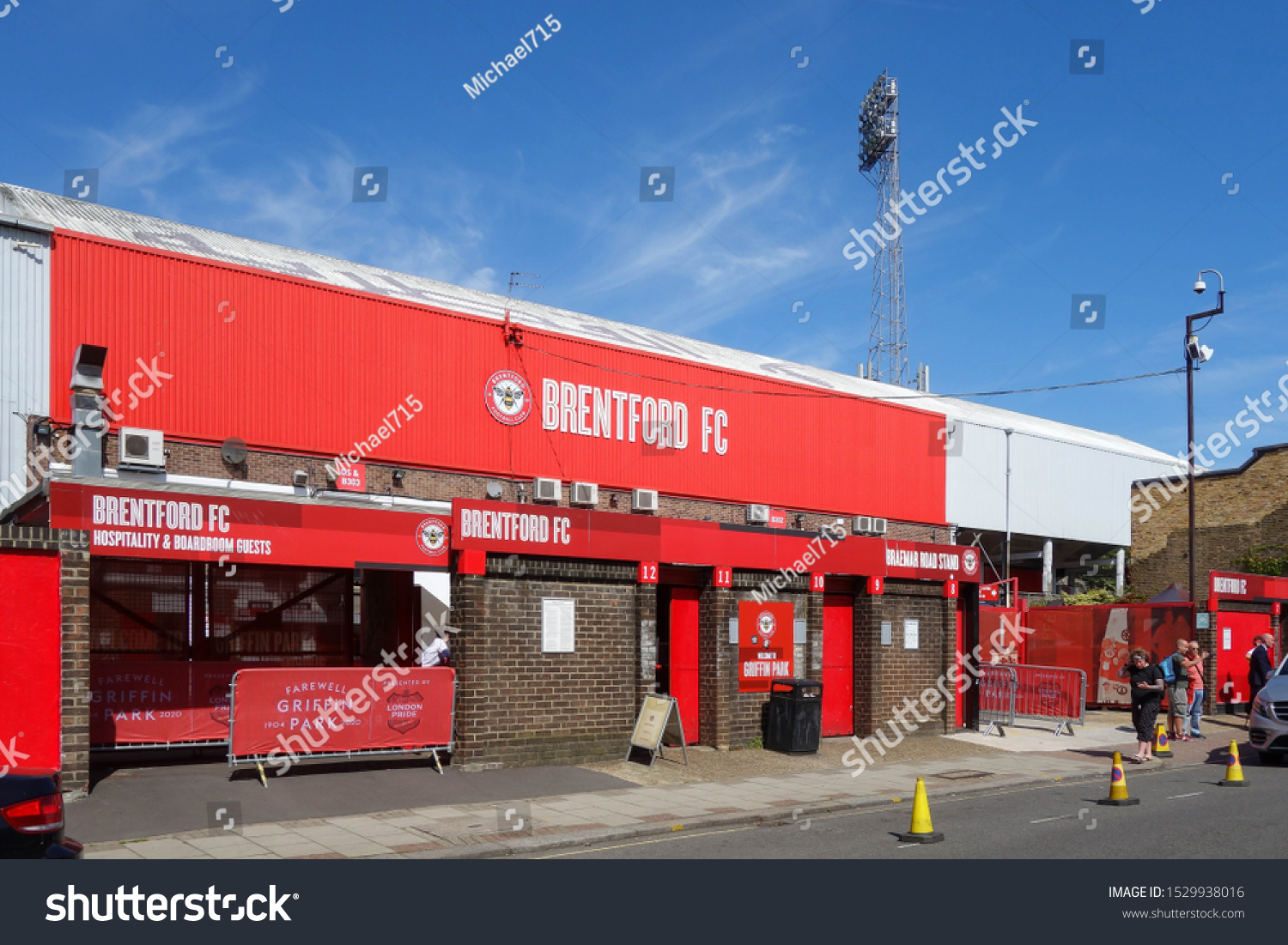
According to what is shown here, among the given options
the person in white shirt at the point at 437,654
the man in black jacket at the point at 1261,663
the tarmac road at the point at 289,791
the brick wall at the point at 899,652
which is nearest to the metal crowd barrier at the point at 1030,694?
the brick wall at the point at 899,652

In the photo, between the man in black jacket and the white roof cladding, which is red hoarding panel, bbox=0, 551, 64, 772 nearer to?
the white roof cladding

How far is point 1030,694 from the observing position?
23.0m

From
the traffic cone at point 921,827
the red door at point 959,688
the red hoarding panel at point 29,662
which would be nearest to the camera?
the traffic cone at point 921,827

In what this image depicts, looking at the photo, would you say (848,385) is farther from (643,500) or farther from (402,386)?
(402,386)

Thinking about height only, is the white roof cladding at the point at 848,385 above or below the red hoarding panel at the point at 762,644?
above

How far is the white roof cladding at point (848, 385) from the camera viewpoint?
2253 centimetres

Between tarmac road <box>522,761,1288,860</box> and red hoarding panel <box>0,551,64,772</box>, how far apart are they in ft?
Result: 18.0

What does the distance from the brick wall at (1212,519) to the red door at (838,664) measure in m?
24.5

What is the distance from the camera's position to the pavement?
396 inches

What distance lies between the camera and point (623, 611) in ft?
52.6

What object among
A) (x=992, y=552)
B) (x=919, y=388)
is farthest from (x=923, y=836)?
Result: (x=919, y=388)

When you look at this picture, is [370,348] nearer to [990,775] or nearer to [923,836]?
[990,775]

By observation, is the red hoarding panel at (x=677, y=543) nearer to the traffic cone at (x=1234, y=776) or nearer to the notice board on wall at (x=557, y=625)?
the notice board on wall at (x=557, y=625)
